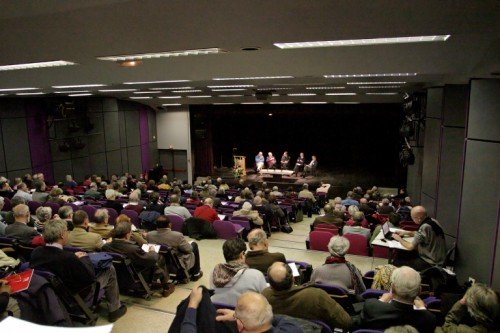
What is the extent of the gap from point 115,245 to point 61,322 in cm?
131

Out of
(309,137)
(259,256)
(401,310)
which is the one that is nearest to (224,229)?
(259,256)

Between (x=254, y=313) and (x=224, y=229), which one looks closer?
(x=254, y=313)

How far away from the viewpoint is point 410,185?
44.4 ft

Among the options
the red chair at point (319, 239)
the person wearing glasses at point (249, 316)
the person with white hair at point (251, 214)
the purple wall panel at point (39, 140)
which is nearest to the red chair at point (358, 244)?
the red chair at point (319, 239)

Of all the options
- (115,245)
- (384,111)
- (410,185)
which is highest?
(384,111)

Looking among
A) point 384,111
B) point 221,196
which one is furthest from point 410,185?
point 221,196

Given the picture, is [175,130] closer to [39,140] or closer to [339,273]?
[39,140]

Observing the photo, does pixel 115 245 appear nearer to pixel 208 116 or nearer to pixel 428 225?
pixel 428 225

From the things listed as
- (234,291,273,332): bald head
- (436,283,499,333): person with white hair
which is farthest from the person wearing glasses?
(436,283,499,333): person with white hair

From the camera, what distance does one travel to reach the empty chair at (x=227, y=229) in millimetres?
7207

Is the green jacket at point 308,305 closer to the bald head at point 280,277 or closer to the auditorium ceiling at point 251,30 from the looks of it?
the bald head at point 280,277

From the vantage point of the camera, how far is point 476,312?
8.82ft

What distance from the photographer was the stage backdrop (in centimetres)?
1969

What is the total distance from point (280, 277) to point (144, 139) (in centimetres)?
1767
